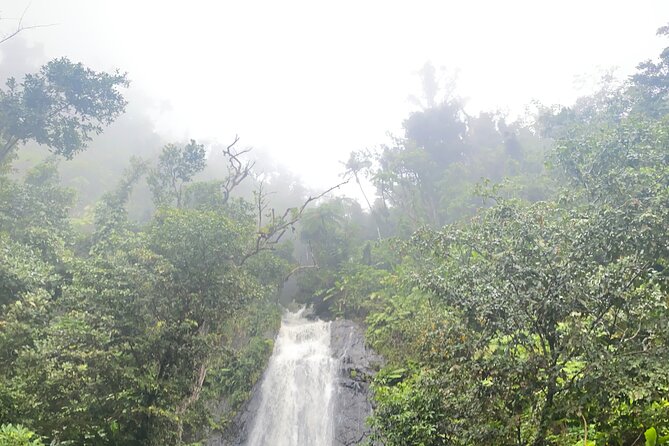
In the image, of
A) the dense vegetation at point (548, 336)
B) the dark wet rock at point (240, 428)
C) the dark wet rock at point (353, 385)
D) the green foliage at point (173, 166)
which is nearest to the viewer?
the dense vegetation at point (548, 336)

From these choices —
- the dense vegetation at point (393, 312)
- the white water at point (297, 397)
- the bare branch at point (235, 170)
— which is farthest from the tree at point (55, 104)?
the white water at point (297, 397)

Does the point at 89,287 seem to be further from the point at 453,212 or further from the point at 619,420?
the point at 453,212

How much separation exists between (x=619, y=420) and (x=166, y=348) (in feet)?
31.0

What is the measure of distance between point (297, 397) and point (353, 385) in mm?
2381

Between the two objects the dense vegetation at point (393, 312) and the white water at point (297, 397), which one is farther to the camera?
the white water at point (297, 397)

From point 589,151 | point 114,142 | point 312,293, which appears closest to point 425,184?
point 312,293

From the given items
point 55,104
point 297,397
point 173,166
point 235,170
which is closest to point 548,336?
point 297,397

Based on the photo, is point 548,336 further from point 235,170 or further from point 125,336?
point 235,170

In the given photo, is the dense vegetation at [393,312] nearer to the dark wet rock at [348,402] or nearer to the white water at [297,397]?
the dark wet rock at [348,402]

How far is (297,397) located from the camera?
1628cm

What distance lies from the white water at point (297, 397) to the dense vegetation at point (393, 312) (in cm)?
107

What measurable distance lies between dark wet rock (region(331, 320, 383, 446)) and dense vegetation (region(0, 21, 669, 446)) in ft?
3.07

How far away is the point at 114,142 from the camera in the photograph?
2223 inches

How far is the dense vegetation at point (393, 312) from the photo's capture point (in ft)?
18.6
